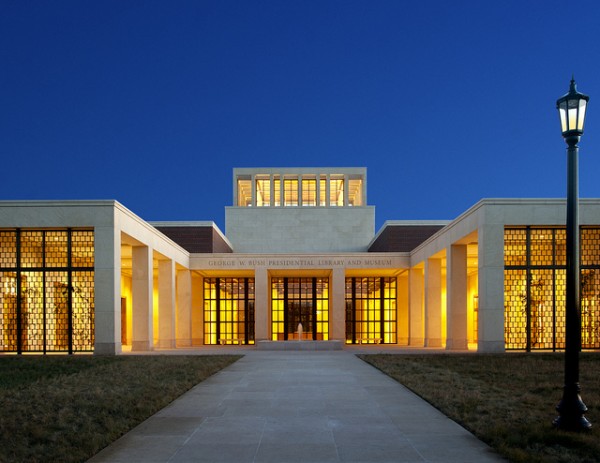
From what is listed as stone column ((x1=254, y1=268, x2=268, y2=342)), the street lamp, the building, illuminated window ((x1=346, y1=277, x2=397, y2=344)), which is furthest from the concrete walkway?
illuminated window ((x1=346, y1=277, x2=397, y2=344))

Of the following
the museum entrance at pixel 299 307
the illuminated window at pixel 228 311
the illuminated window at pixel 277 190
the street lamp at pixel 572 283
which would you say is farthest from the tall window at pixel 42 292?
Result: the illuminated window at pixel 277 190

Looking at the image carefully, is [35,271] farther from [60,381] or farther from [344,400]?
[344,400]

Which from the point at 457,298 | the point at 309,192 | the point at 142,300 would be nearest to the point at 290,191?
the point at 309,192

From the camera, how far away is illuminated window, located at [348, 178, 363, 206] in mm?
57475

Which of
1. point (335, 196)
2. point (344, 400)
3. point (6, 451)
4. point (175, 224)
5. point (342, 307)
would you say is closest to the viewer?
point (6, 451)

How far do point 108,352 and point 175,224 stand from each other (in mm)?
18162

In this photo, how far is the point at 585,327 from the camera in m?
27.2

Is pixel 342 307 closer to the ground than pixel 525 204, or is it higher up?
closer to the ground

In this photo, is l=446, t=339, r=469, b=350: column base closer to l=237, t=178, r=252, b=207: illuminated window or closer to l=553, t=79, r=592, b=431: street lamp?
l=553, t=79, r=592, b=431: street lamp

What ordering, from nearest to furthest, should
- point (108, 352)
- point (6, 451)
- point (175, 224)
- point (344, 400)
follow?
point (6, 451)
point (344, 400)
point (108, 352)
point (175, 224)

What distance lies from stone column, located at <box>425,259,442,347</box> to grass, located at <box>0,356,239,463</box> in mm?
16701

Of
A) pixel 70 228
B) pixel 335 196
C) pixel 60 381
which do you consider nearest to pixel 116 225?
pixel 70 228

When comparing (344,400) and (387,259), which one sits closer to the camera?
(344,400)

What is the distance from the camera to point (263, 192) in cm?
5806
